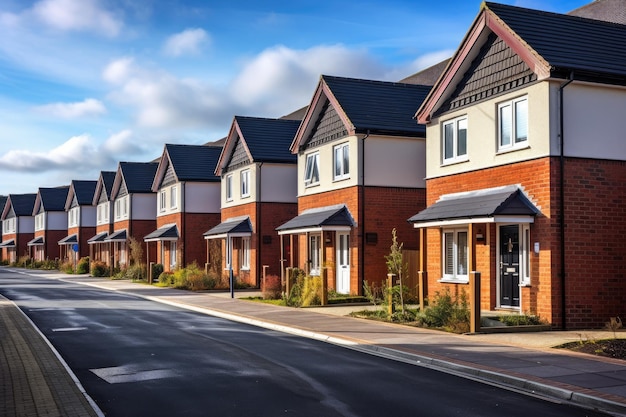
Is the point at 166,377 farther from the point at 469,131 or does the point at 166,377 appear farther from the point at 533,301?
the point at 469,131

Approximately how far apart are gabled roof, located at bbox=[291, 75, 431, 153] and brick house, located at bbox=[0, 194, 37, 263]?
223 ft

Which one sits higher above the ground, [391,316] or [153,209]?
[153,209]

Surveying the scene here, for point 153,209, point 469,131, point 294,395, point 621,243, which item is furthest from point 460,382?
point 153,209

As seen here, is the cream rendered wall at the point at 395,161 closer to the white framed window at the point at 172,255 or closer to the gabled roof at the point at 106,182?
the white framed window at the point at 172,255

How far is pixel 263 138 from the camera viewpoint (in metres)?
37.2

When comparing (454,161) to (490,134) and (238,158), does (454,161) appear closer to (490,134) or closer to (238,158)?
(490,134)

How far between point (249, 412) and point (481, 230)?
12.9 metres

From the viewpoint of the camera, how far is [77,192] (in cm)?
7025

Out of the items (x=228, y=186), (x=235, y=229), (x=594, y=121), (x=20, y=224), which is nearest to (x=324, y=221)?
(x=235, y=229)

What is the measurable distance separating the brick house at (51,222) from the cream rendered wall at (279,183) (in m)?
49.1

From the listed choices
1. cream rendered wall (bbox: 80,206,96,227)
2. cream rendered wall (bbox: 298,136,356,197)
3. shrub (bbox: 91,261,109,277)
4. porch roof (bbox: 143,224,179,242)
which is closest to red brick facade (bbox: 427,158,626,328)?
cream rendered wall (bbox: 298,136,356,197)

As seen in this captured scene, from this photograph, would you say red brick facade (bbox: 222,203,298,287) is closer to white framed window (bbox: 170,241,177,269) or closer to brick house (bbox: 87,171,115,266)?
white framed window (bbox: 170,241,177,269)

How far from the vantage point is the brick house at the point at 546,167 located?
57.4ft

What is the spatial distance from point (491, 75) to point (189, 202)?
1084 inches
